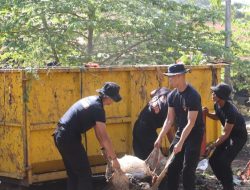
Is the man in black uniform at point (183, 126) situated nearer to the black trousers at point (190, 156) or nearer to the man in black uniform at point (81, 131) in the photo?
the black trousers at point (190, 156)

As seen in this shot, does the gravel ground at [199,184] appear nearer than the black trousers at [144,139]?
No

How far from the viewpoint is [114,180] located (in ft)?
21.0

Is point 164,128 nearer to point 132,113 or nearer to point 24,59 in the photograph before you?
point 132,113

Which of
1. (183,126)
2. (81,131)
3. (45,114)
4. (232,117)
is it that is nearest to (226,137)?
(232,117)

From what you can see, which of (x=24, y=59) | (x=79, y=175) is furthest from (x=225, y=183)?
(x=24, y=59)

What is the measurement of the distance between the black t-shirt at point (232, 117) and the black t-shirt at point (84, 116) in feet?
6.33

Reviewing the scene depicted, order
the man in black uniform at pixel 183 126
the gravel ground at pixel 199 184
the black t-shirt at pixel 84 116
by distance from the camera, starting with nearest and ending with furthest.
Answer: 1. the black t-shirt at pixel 84 116
2. the man in black uniform at pixel 183 126
3. the gravel ground at pixel 199 184

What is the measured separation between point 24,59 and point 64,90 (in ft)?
9.18

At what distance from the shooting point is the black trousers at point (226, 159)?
22.9 feet

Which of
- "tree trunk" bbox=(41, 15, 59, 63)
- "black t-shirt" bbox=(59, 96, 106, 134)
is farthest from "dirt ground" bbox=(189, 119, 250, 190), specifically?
"tree trunk" bbox=(41, 15, 59, 63)

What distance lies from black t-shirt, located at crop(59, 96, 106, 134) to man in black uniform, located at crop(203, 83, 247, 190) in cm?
185

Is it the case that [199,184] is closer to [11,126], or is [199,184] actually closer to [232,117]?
[232,117]

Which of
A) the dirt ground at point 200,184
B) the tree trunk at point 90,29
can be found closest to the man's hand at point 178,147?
the dirt ground at point 200,184

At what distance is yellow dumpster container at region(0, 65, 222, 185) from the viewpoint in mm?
6539
